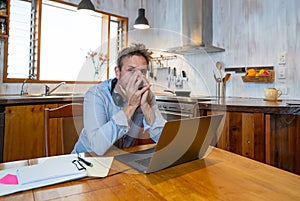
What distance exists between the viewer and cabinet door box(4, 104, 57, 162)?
202 centimetres

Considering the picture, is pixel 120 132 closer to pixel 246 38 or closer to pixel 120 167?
pixel 120 167

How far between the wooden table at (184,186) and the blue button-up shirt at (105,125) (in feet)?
0.61

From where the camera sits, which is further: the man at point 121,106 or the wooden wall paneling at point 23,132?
the wooden wall paneling at point 23,132

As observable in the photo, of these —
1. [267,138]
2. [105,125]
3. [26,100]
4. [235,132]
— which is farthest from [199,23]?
[105,125]

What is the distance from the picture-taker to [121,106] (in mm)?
1084

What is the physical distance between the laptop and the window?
6.24 feet

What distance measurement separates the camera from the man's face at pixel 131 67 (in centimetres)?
94

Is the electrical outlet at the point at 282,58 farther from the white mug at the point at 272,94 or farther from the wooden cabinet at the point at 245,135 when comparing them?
the wooden cabinet at the point at 245,135

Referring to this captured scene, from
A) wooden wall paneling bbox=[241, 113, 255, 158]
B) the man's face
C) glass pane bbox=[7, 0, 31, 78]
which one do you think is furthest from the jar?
wooden wall paneling bbox=[241, 113, 255, 158]

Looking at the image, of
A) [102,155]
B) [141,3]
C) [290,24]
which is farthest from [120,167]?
[141,3]

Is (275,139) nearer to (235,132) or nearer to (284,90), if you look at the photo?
(235,132)

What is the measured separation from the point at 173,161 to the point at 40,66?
254 centimetres

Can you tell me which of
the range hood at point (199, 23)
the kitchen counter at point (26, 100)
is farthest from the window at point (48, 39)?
the range hood at point (199, 23)

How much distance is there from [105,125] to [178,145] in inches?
14.5
